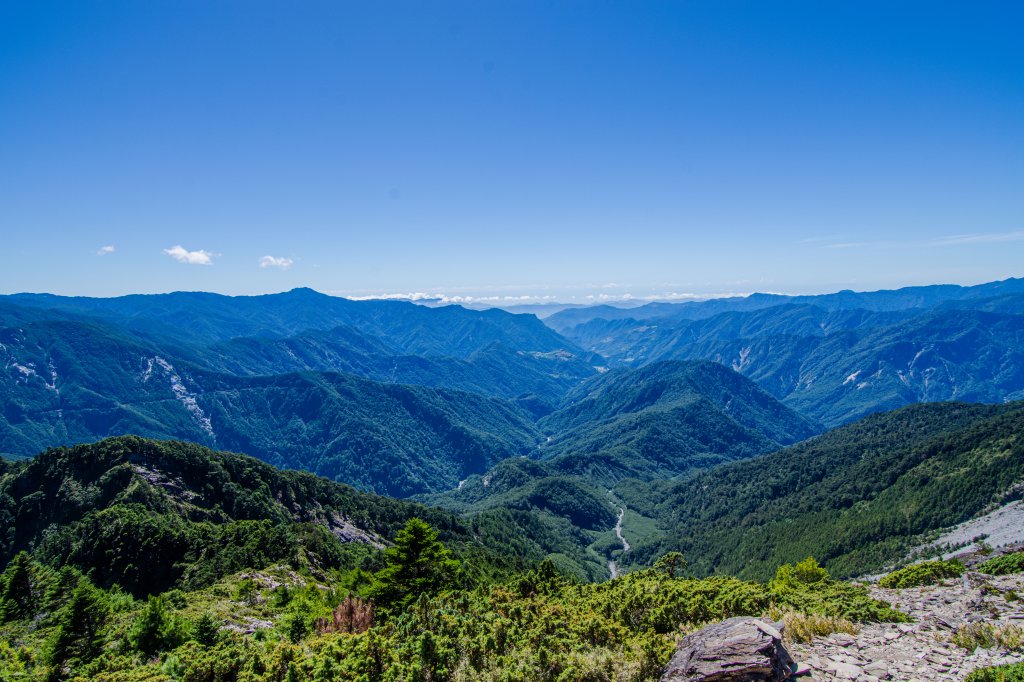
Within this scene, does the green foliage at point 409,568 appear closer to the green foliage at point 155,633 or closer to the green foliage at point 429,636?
the green foliage at point 429,636

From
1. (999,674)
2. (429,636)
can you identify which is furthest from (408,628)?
(999,674)

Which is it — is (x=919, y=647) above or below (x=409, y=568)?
above

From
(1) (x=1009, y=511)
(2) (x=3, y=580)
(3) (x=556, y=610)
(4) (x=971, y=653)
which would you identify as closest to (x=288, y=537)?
(2) (x=3, y=580)

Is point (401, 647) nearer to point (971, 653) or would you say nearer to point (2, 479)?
point (971, 653)

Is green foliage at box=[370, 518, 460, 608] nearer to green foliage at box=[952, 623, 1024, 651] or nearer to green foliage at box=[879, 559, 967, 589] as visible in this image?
green foliage at box=[952, 623, 1024, 651]

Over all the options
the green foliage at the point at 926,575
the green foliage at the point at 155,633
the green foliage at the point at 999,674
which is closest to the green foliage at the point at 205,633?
the green foliage at the point at 155,633

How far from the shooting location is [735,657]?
2003 cm

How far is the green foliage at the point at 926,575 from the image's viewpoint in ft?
134

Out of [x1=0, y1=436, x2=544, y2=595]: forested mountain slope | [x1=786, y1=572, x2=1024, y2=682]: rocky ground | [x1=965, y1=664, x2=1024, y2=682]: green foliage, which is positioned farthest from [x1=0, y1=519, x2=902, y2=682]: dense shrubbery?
[x1=0, y1=436, x2=544, y2=595]: forested mountain slope

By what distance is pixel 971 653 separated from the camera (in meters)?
22.8

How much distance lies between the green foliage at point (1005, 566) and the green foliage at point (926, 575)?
182 cm

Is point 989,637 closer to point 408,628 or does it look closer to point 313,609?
point 408,628

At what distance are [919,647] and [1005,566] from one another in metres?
26.4

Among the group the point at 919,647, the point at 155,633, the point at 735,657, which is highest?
the point at 735,657
